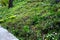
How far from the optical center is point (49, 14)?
10750 millimetres

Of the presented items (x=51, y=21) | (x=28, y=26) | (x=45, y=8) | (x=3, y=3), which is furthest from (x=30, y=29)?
(x=3, y=3)

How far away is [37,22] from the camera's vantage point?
10.6 meters

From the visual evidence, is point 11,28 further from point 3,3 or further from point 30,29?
point 3,3

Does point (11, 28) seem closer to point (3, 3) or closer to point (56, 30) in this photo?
point (56, 30)

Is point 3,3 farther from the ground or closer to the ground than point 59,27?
closer to the ground

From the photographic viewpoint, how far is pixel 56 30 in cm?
955

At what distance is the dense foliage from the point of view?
963 cm

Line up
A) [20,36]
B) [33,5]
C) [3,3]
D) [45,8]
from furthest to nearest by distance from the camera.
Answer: [3,3], [33,5], [45,8], [20,36]

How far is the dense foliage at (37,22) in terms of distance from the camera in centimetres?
963

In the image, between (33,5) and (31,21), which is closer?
(31,21)

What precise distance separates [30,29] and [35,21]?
0.71 m

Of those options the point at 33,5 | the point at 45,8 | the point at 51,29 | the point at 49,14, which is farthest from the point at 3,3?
the point at 51,29

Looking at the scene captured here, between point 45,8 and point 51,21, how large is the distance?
203 centimetres

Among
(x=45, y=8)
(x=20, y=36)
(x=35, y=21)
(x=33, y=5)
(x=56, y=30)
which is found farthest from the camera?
(x=33, y=5)
